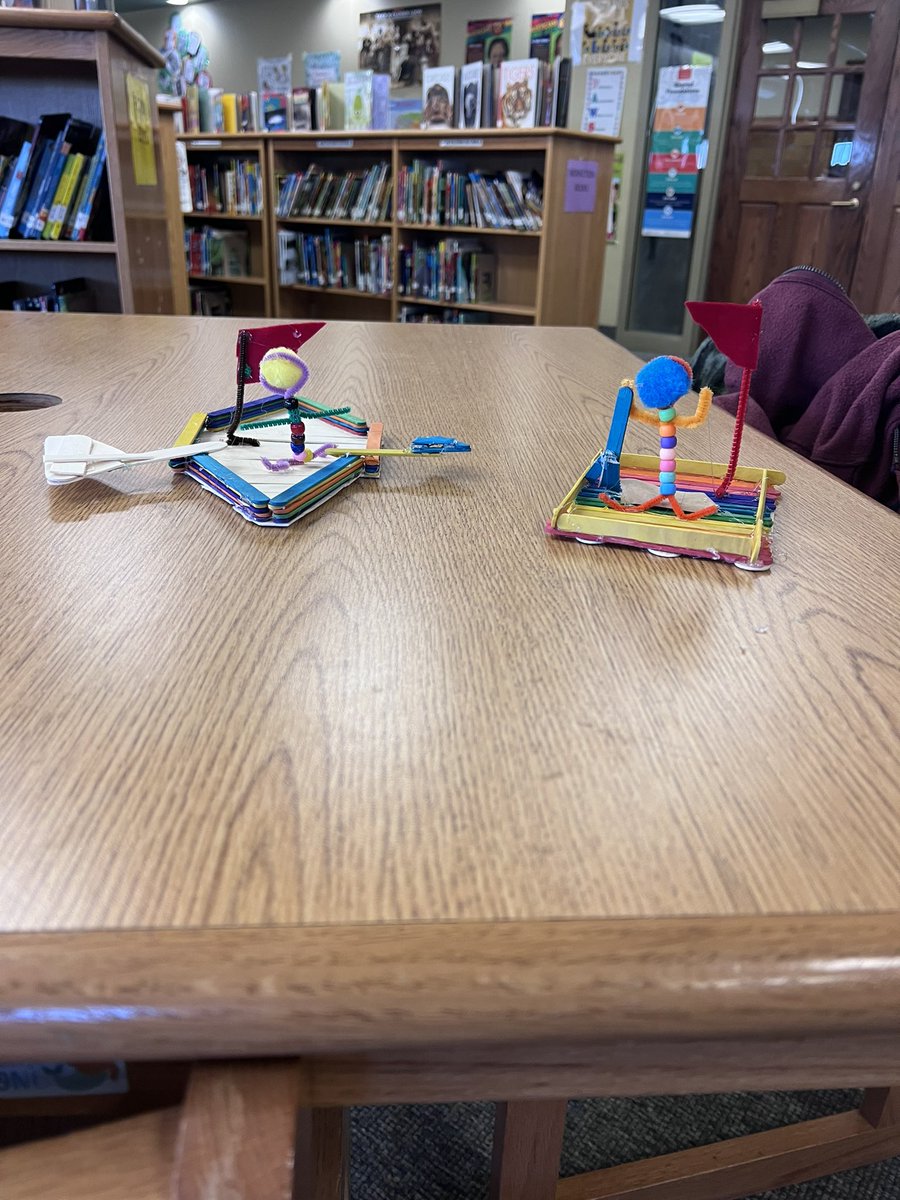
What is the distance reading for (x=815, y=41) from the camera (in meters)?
4.29

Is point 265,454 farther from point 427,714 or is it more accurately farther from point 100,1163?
point 100,1163

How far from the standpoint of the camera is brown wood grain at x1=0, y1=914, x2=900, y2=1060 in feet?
0.93

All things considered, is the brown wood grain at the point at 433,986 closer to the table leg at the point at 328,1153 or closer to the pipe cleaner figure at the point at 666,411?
the table leg at the point at 328,1153

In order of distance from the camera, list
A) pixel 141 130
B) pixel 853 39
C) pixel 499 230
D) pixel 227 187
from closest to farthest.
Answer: pixel 141 130
pixel 499 230
pixel 853 39
pixel 227 187

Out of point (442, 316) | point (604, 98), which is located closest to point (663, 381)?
point (442, 316)

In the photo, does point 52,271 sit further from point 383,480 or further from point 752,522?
point 752,522

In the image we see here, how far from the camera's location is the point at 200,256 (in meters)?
4.80

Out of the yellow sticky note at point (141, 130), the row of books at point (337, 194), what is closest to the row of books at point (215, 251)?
the row of books at point (337, 194)

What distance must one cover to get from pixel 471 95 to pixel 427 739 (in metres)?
4.06

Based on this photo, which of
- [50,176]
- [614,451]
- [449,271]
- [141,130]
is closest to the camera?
[614,451]

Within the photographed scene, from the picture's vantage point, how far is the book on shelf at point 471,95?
3.72 meters

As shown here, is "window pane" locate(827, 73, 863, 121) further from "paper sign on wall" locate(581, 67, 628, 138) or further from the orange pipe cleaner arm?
the orange pipe cleaner arm

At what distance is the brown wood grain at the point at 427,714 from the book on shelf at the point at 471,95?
360 centimetres

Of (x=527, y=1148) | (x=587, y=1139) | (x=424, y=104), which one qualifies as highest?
(x=424, y=104)
